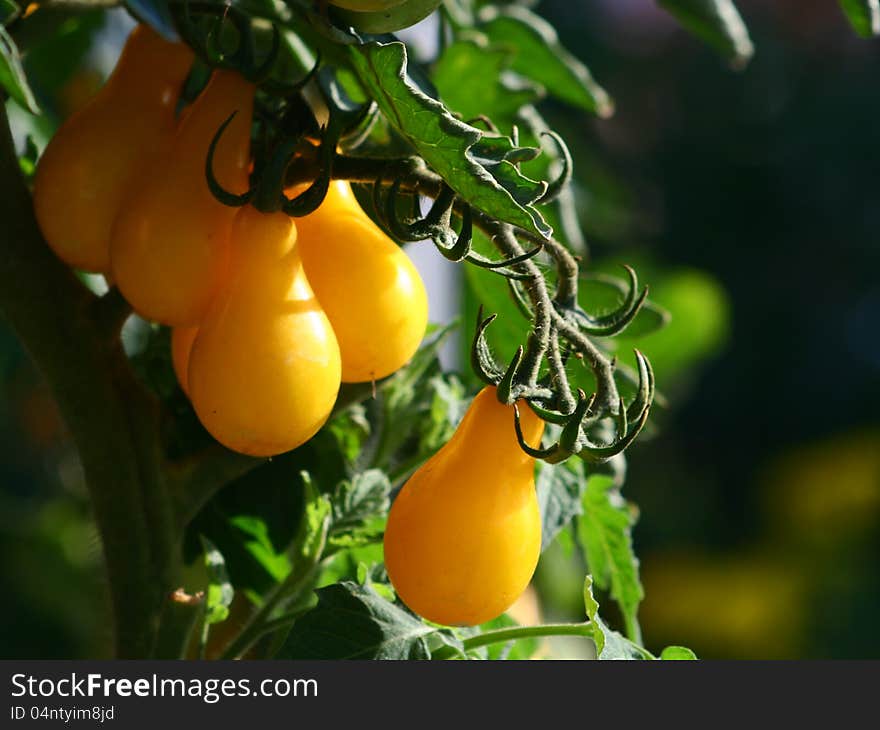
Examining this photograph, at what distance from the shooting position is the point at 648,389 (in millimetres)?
389

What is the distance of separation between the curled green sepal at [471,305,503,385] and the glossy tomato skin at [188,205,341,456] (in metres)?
0.04

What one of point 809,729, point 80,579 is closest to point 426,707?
point 809,729

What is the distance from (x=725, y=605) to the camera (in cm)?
200

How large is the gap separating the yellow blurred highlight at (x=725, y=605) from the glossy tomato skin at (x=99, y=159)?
5.34 feet

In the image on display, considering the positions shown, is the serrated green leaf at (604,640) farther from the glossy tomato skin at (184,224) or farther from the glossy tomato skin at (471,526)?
the glossy tomato skin at (184,224)

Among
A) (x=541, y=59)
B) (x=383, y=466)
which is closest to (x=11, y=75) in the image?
(x=383, y=466)

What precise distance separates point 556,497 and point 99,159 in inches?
8.4

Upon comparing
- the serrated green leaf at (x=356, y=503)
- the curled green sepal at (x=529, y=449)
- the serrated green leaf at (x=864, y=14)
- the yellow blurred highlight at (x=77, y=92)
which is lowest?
the yellow blurred highlight at (x=77, y=92)

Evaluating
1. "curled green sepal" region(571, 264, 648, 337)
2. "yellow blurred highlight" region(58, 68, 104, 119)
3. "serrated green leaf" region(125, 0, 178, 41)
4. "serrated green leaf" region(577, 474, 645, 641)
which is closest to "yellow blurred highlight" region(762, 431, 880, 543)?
"yellow blurred highlight" region(58, 68, 104, 119)

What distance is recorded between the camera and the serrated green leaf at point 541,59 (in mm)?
655

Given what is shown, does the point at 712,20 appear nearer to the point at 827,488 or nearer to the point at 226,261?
the point at 226,261

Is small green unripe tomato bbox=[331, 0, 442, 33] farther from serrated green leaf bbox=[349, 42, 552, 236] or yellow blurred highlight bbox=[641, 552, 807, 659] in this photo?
yellow blurred highlight bbox=[641, 552, 807, 659]

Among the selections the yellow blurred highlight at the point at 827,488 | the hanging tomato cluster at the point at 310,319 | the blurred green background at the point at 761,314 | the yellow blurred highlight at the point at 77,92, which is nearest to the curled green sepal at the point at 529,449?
the hanging tomato cluster at the point at 310,319

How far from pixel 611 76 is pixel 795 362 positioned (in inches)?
24.2
